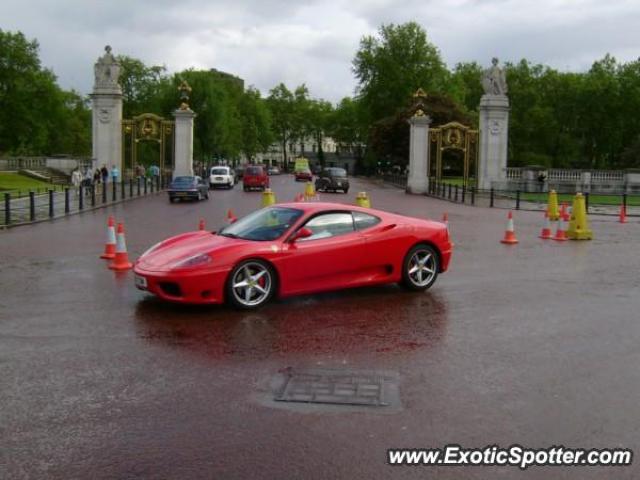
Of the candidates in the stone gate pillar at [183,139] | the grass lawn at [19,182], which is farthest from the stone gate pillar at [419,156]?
the grass lawn at [19,182]

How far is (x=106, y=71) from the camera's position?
4756cm

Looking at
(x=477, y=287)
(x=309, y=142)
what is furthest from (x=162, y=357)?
(x=309, y=142)

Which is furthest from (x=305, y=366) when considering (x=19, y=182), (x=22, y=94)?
(x=22, y=94)

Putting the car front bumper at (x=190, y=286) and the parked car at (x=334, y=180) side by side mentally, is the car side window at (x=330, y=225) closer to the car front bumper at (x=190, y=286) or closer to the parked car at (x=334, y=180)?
the car front bumper at (x=190, y=286)

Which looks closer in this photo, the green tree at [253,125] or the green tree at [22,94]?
the green tree at [22,94]

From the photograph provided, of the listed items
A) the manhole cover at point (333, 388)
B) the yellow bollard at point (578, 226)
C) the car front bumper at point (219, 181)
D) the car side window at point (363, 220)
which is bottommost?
the manhole cover at point (333, 388)

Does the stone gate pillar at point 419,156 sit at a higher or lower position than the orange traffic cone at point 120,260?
higher

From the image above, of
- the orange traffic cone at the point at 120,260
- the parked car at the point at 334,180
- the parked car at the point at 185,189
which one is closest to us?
the orange traffic cone at the point at 120,260

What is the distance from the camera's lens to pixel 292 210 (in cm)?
979

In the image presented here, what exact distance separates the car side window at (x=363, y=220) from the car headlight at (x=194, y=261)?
2.14 meters

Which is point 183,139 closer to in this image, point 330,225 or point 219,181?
point 219,181

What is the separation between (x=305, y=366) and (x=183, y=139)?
47127mm

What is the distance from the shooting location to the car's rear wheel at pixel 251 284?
8.72 meters

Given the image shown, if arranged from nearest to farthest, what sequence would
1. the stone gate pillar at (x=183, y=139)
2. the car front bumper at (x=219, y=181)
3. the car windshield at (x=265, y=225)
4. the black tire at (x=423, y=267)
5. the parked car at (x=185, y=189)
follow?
the car windshield at (x=265, y=225)
the black tire at (x=423, y=267)
the parked car at (x=185, y=189)
the stone gate pillar at (x=183, y=139)
the car front bumper at (x=219, y=181)
